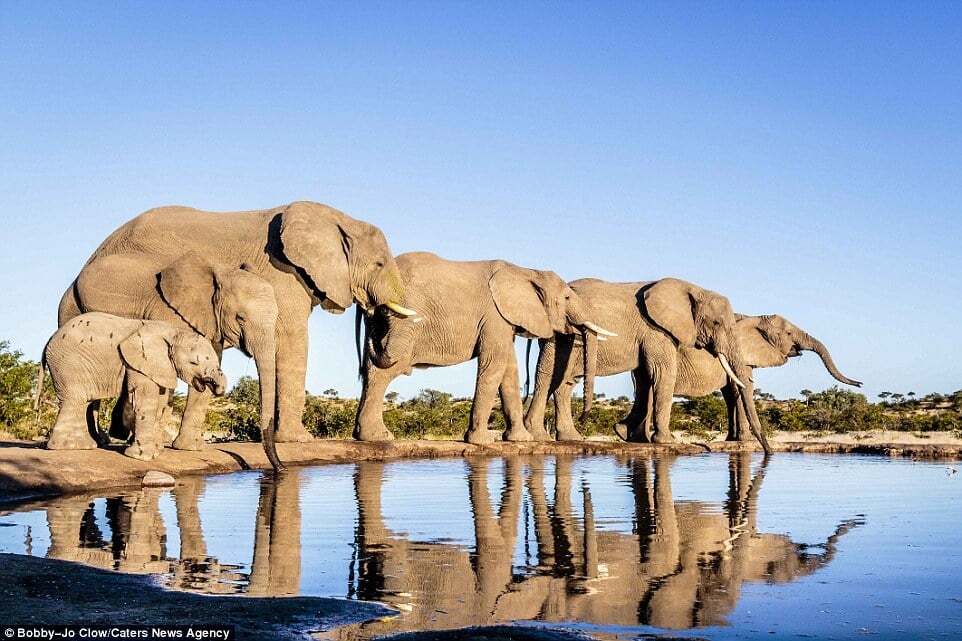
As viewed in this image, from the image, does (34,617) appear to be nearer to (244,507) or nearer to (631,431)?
(244,507)

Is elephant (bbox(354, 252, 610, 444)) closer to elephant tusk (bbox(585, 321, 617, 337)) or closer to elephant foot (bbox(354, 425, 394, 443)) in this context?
elephant foot (bbox(354, 425, 394, 443))

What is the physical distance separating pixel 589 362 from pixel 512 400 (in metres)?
1.94

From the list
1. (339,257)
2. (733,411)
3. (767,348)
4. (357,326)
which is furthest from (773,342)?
(339,257)

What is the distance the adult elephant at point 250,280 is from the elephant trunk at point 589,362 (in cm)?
510

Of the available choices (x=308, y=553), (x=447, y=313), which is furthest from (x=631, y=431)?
(x=308, y=553)

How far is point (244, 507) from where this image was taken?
10.3 metres

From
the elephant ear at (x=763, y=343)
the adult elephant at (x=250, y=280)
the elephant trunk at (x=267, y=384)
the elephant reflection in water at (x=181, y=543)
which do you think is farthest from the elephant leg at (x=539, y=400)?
the elephant reflection in water at (x=181, y=543)

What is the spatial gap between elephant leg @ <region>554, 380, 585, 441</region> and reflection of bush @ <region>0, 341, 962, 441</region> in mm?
633

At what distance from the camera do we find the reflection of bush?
2286 cm

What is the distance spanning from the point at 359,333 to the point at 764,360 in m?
11.6

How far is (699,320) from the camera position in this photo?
25.3 m

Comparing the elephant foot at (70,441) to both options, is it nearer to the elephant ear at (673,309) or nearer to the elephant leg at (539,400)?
the elephant leg at (539,400)

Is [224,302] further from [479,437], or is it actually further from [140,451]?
[479,437]

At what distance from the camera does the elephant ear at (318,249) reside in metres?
16.6
